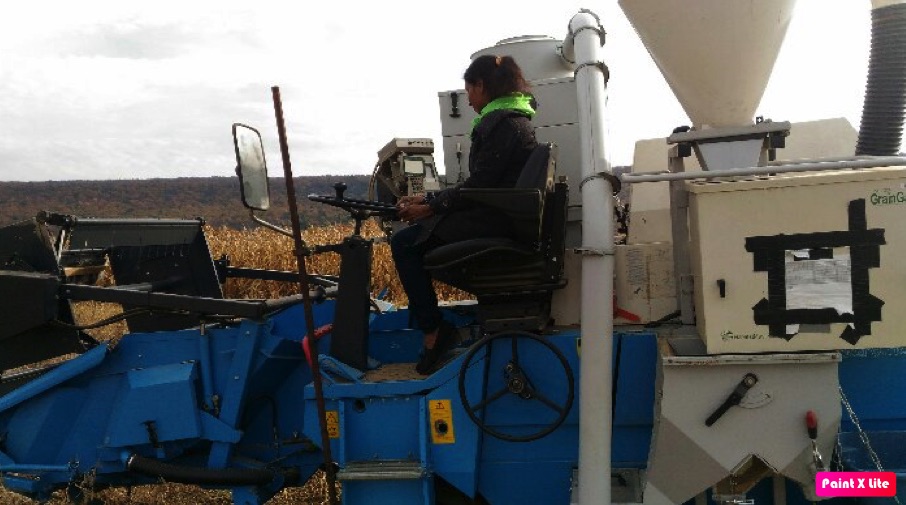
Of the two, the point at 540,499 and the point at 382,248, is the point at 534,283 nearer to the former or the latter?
the point at 540,499

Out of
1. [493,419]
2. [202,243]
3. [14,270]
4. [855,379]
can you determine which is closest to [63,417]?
[14,270]

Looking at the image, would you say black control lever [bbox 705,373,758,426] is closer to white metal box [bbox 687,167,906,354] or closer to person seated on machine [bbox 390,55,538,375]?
white metal box [bbox 687,167,906,354]

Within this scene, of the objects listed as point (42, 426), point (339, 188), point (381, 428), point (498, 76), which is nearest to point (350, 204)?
point (339, 188)

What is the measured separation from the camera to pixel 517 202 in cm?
342

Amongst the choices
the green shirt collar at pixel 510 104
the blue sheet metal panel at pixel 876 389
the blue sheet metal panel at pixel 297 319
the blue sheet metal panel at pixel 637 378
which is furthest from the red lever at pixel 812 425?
the blue sheet metal panel at pixel 297 319

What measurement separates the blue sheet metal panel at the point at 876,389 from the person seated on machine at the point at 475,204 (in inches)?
63.3

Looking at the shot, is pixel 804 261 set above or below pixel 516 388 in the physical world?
above

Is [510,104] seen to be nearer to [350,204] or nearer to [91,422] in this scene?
[350,204]

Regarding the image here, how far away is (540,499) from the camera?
362 cm

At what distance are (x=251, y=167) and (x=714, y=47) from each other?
2320mm

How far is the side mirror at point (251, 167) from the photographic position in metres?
3.47

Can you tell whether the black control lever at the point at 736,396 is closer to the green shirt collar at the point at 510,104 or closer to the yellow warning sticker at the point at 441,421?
the yellow warning sticker at the point at 441,421

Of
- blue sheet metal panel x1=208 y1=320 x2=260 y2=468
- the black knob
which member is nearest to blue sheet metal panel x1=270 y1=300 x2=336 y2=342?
blue sheet metal panel x1=208 y1=320 x2=260 y2=468

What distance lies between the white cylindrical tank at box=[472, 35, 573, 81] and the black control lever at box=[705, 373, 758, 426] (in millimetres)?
2698
